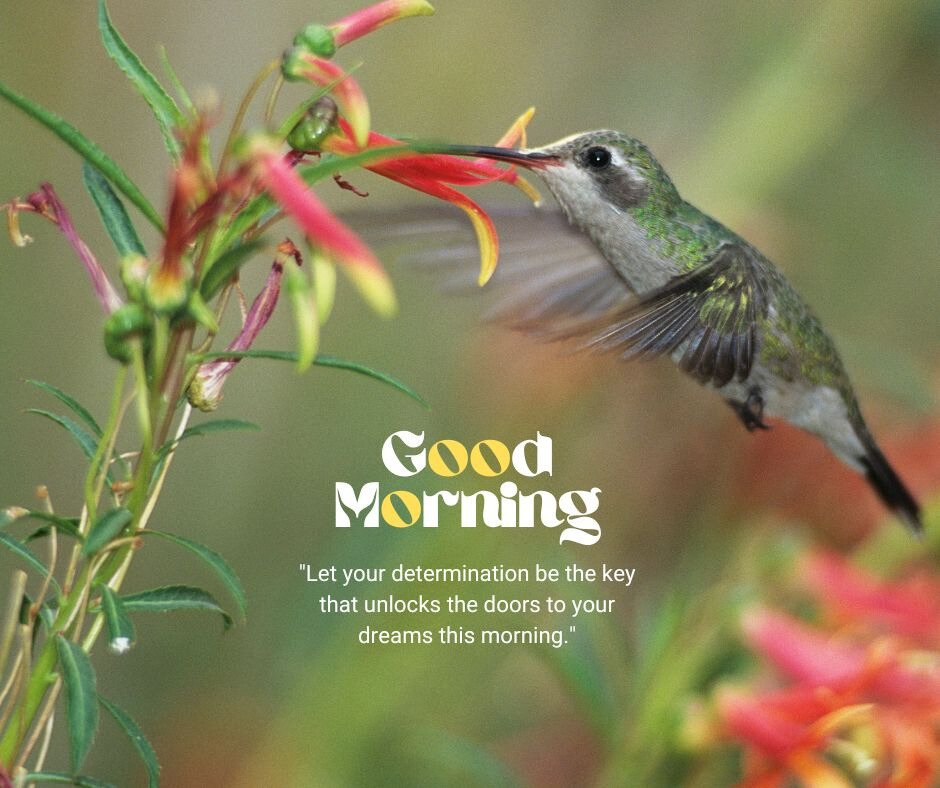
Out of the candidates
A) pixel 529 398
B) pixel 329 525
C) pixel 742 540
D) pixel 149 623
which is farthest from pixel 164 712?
pixel 742 540

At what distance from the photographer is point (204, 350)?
0.93m

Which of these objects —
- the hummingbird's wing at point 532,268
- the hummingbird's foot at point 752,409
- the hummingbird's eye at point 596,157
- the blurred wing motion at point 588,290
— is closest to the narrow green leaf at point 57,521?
the blurred wing motion at point 588,290

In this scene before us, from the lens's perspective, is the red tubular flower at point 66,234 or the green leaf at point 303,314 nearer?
the green leaf at point 303,314

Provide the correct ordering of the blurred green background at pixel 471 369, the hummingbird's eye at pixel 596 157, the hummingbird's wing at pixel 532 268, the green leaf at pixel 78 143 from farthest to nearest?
the blurred green background at pixel 471 369 → the hummingbird's wing at pixel 532 268 → the hummingbird's eye at pixel 596 157 → the green leaf at pixel 78 143

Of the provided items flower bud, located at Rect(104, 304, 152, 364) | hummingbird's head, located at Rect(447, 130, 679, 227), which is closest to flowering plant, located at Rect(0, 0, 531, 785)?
flower bud, located at Rect(104, 304, 152, 364)

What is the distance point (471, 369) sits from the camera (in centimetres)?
262

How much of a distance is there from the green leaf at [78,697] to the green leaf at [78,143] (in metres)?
0.31

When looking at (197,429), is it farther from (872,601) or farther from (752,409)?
(872,601)

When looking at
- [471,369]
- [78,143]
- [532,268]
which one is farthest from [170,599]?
[471,369]

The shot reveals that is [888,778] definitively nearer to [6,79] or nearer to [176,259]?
[176,259]

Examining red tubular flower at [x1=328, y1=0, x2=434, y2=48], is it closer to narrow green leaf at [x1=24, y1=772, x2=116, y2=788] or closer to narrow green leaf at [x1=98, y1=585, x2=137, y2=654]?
narrow green leaf at [x1=98, y1=585, x2=137, y2=654]

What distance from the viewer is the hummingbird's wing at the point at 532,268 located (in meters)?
1.74

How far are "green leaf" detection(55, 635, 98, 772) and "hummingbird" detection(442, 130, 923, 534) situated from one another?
0.70 m

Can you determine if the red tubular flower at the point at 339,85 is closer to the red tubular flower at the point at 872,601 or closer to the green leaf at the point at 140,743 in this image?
the green leaf at the point at 140,743
